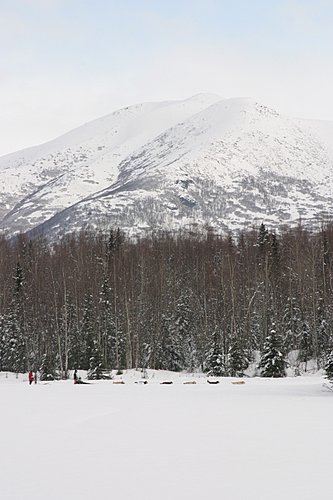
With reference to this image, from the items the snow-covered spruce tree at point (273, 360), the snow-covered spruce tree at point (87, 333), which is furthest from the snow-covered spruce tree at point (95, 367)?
the snow-covered spruce tree at point (273, 360)

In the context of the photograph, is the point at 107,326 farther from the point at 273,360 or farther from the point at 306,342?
the point at 273,360

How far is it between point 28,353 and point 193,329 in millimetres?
13989

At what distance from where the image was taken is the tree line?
43.1 m

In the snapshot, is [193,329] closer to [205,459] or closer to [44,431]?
[44,431]

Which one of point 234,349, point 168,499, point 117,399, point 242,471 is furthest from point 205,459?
point 234,349

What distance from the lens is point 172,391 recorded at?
26.5 metres

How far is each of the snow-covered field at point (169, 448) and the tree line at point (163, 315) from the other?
1758 cm

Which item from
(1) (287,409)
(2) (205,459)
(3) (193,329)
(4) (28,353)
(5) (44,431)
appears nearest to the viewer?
(2) (205,459)

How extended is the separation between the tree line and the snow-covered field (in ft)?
57.7

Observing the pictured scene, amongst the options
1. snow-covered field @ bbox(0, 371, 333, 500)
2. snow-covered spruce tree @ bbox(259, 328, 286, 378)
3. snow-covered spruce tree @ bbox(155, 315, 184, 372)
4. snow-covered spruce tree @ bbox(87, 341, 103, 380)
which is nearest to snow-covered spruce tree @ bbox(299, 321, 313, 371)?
snow-covered spruce tree @ bbox(259, 328, 286, 378)

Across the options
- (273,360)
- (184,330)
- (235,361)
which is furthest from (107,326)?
(273,360)

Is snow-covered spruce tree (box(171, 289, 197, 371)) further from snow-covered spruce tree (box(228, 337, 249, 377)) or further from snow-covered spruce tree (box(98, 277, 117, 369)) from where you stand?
snow-covered spruce tree (box(228, 337, 249, 377))

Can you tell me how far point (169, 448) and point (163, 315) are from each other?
114 feet

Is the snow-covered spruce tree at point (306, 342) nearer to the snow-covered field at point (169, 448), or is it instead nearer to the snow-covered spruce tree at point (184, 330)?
the snow-covered spruce tree at point (184, 330)
